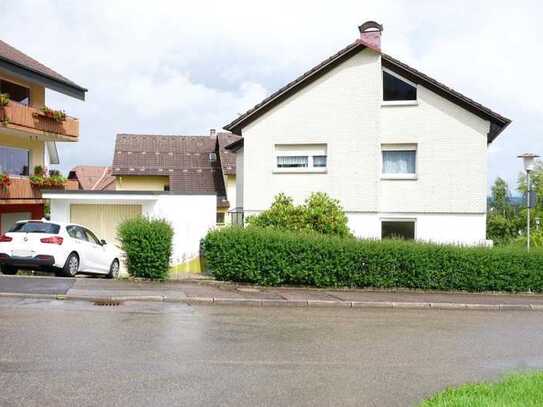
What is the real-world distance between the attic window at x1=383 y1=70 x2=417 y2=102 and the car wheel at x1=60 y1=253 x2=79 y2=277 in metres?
11.6

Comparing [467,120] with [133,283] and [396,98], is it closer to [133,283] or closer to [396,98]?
[396,98]

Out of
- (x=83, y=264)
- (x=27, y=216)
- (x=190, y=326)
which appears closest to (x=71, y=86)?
(x=27, y=216)

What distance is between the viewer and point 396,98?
72.4 ft

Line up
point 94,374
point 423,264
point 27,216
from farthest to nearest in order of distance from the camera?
point 27,216, point 423,264, point 94,374

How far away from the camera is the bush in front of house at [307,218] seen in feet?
64.2

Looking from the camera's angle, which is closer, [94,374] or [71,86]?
[94,374]

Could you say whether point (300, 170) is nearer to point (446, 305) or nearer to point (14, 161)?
point (446, 305)

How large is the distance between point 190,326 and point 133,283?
18.5 feet

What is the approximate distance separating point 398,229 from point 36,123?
1606 cm

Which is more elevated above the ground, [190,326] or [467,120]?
[467,120]

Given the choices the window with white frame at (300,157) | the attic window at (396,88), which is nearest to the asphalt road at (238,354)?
the window with white frame at (300,157)

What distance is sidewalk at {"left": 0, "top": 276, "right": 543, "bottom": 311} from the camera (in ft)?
44.5

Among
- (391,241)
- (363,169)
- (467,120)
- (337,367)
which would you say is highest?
(467,120)

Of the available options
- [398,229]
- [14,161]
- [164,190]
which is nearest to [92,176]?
[164,190]
